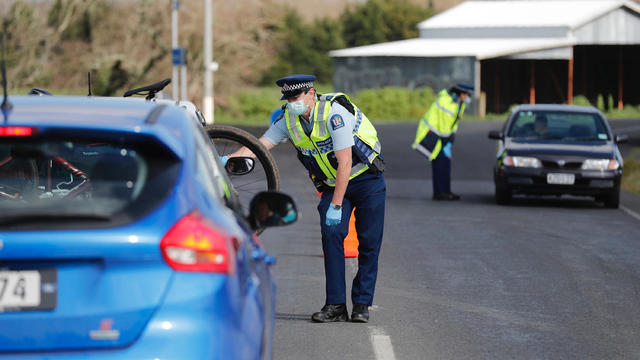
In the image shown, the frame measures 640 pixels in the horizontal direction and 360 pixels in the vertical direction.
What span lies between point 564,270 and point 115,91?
4287 cm

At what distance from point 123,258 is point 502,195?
14514mm

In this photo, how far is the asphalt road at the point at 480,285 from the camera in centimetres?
769

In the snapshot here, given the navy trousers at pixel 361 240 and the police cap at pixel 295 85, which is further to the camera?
the navy trousers at pixel 361 240

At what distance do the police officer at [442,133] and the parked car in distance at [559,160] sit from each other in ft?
2.44

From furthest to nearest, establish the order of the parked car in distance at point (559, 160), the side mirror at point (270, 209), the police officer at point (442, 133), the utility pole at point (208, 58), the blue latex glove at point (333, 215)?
the utility pole at point (208, 58) < the police officer at point (442, 133) < the parked car in distance at point (559, 160) < the blue latex glove at point (333, 215) < the side mirror at point (270, 209)

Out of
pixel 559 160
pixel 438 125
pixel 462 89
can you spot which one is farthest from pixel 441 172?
pixel 559 160

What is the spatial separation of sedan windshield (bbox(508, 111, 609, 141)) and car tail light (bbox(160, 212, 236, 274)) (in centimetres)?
1498

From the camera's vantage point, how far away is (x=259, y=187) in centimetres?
1012

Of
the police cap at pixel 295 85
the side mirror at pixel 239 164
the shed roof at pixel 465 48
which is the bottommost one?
the side mirror at pixel 239 164

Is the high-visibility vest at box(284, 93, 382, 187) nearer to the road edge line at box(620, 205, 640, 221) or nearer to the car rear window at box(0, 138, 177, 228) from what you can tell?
the car rear window at box(0, 138, 177, 228)

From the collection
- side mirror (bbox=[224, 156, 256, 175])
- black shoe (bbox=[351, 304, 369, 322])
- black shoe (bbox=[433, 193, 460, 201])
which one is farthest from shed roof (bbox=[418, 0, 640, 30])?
black shoe (bbox=[351, 304, 369, 322])

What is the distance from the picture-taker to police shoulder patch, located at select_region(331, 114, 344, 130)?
789cm

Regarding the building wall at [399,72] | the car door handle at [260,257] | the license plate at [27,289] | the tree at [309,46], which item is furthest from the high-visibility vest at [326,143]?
the tree at [309,46]

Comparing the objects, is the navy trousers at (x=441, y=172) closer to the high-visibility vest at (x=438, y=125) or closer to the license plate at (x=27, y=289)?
the high-visibility vest at (x=438, y=125)
